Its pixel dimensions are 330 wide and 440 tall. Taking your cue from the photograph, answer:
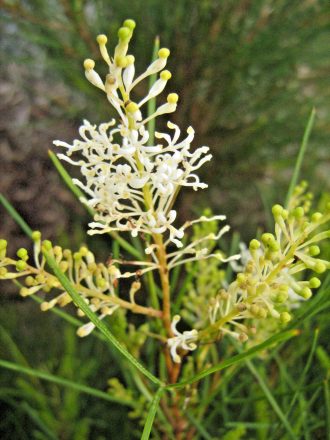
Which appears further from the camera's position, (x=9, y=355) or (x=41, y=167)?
(x=41, y=167)

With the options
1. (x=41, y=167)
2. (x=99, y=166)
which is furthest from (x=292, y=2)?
(x=99, y=166)

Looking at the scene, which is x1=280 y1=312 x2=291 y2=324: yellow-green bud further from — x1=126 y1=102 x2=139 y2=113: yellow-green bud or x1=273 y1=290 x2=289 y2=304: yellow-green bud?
x1=126 y1=102 x2=139 y2=113: yellow-green bud

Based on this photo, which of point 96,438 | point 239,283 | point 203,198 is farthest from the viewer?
point 203,198

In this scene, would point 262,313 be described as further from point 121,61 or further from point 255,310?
point 121,61

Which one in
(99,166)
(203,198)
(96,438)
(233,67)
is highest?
(233,67)

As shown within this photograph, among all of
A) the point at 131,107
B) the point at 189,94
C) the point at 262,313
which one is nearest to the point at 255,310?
the point at 262,313

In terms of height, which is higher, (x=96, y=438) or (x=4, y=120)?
(x=4, y=120)

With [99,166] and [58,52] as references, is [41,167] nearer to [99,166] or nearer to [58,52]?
[58,52]

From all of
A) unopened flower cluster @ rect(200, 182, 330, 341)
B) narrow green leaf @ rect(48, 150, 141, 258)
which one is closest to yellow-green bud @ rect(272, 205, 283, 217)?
unopened flower cluster @ rect(200, 182, 330, 341)

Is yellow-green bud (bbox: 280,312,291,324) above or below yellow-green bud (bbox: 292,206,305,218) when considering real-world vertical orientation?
below

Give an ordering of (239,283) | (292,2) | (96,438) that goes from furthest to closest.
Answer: (292,2), (96,438), (239,283)
